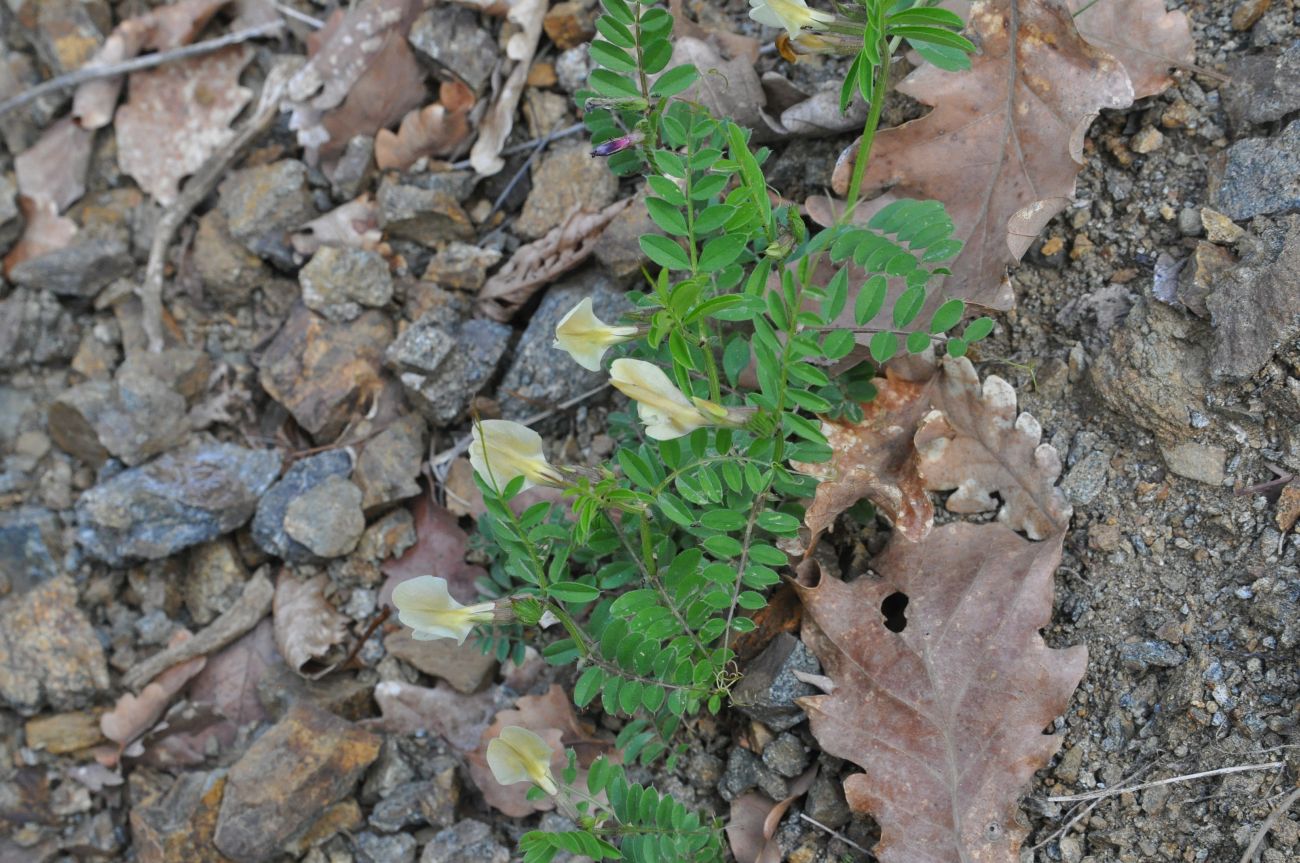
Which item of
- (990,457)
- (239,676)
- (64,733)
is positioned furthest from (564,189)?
(64,733)

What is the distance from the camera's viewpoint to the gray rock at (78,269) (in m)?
3.67

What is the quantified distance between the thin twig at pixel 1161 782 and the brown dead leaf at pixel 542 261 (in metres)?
1.79

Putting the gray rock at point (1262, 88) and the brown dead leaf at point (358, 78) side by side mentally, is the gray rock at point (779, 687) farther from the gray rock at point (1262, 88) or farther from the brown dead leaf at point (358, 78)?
the brown dead leaf at point (358, 78)

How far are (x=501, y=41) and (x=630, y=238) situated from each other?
916mm

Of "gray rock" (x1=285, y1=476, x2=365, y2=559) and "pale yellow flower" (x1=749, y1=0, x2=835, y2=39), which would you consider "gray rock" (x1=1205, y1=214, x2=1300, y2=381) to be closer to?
"pale yellow flower" (x1=749, y1=0, x2=835, y2=39)

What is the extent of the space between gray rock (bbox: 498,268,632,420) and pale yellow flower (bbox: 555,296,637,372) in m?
0.89

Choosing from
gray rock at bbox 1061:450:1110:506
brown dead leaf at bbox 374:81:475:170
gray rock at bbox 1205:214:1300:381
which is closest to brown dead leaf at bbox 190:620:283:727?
brown dead leaf at bbox 374:81:475:170

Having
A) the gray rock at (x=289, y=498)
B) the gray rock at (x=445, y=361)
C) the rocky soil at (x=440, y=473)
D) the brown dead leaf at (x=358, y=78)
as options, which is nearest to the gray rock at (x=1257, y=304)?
the rocky soil at (x=440, y=473)

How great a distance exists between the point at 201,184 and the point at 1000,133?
8.48 feet

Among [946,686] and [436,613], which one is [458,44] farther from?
[946,686]

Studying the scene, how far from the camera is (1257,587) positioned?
7.29 ft

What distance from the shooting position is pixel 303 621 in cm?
310

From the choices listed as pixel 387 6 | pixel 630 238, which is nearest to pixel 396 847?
pixel 630 238

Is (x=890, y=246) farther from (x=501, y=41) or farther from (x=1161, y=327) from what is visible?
(x=501, y=41)
